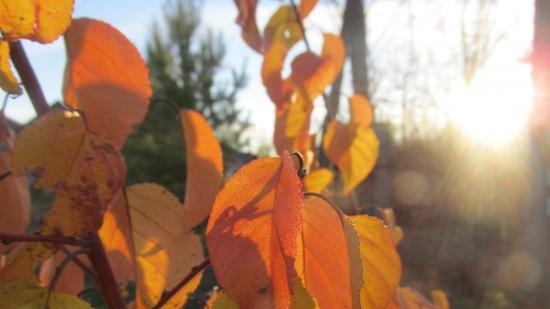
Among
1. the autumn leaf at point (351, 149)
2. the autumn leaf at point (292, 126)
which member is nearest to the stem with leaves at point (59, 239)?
the autumn leaf at point (292, 126)

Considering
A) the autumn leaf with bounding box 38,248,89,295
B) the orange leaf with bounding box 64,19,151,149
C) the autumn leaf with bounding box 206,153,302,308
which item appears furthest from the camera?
the autumn leaf with bounding box 38,248,89,295

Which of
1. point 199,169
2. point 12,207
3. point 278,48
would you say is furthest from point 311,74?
point 12,207

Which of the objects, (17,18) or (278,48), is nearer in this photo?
(17,18)

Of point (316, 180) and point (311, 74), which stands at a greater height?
point (311, 74)

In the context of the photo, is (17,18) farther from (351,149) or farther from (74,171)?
(351,149)

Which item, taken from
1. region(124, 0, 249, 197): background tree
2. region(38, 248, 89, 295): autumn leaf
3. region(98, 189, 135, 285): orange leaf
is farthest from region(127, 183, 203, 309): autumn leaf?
region(124, 0, 249, 197): background tree

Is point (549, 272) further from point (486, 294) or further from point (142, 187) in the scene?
point (142, 187)

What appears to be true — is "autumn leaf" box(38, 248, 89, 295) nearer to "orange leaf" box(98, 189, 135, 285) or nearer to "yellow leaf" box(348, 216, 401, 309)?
"orange leaf" box(98, 189, 135, 285)
